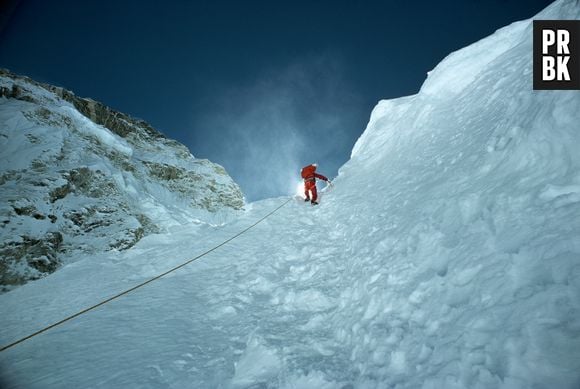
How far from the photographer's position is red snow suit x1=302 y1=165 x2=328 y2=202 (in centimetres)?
1359

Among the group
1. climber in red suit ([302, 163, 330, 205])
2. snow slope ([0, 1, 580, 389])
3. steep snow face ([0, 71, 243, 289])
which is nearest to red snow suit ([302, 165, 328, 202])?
climber in red suit ([302, 163, 330, 205])

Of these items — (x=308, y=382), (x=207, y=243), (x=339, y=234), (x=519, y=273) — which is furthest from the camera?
(x=207, y=243)

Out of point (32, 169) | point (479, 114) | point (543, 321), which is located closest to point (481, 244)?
point (543, 321)

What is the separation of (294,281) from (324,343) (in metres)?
2.18

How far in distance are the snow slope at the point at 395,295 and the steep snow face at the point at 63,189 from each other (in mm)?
5296

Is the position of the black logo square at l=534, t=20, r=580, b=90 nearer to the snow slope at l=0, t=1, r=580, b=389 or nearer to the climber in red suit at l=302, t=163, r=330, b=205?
the snow slope at l=0, t=1, r=580, b=389

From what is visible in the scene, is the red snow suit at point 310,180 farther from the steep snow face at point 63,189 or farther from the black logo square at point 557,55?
the steep snow face at point 63,189

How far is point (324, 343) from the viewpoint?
401 centimetres

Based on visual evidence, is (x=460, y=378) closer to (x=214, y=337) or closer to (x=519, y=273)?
(x=519, y=273)

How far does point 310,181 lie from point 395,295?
1002cm

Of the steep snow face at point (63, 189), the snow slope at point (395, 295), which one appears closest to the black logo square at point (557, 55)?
the snow slope at point (395, 295)

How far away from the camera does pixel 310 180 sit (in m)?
13.8

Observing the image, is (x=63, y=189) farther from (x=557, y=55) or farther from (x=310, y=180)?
(x=557, y=55)

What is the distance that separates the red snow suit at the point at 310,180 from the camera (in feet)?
44.6
